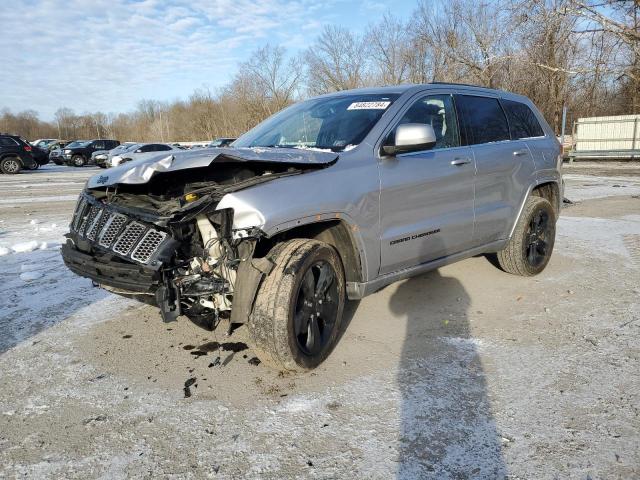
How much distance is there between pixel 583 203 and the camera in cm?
1039

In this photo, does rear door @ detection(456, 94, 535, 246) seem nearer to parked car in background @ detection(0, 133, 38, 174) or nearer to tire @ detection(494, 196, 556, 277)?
tire @ detection(494, 196, 556, 277)

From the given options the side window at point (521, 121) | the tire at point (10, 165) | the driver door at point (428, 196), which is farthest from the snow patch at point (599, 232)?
the tire at point (10, 165)

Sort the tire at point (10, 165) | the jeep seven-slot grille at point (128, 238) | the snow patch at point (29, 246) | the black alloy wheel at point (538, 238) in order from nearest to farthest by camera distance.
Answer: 1. the jeep seven-slot grille at point (128, 238)
2. the black alloy wheel at point (538, 238)
3. the snow patch at point (29, 246)
4. the tire at point (10, 165)

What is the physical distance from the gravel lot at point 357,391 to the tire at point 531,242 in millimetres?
239

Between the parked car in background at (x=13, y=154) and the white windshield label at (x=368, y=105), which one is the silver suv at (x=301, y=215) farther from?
the parked car in background at (x=13, y=154)

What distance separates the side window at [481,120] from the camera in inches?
177

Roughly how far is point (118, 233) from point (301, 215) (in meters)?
1.17

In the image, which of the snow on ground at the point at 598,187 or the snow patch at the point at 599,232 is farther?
the snow on ground at the point at 598,187

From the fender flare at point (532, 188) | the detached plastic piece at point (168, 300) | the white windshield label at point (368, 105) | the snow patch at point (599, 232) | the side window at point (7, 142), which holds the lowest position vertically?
the snow patch at point (599, 232)

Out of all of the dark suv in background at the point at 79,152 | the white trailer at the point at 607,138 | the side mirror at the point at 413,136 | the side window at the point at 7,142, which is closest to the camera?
the side mirror at the point at 413,136

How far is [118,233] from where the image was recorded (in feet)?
10.5

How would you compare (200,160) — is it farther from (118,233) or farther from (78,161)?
(78,161)

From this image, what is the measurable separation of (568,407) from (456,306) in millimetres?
1720

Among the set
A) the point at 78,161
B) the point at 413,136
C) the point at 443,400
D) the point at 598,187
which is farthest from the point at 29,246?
the point at 78,161
